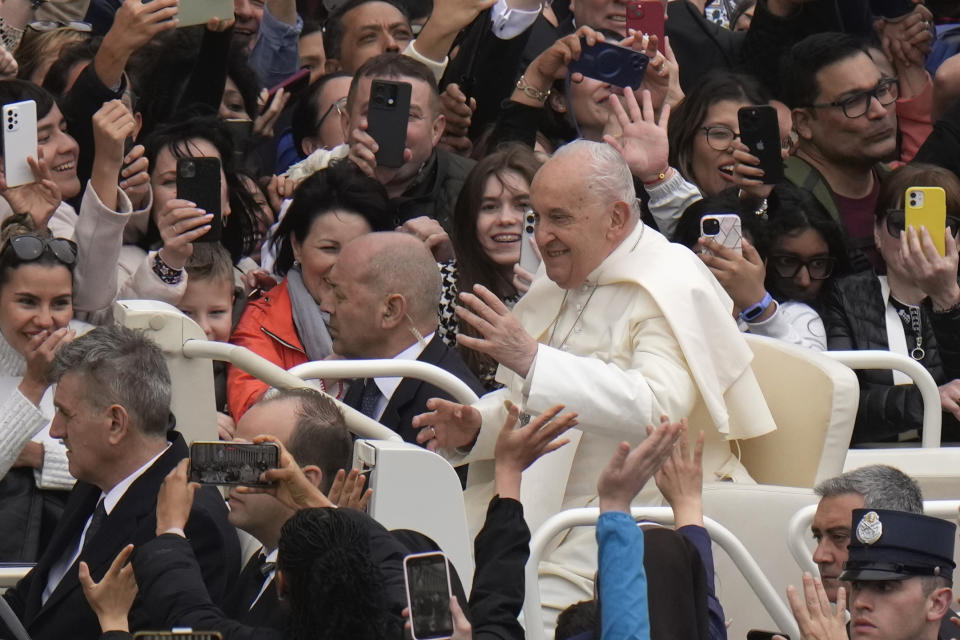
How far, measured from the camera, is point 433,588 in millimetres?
4012

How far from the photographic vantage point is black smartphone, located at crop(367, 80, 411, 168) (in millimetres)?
7656

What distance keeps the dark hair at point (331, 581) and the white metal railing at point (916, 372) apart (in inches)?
115

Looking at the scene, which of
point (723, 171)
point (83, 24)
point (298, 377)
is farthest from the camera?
point (83, 24)

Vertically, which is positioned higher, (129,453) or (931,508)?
(931,508)

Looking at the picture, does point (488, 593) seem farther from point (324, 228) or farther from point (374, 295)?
point (324, 228)

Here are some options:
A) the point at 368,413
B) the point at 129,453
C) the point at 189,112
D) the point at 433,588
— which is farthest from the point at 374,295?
the point at 433,588

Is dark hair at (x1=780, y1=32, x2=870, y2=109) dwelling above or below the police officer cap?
above

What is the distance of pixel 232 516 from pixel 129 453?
54cm

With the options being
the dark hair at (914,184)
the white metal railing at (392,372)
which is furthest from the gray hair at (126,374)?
the dark hair at (914,184)

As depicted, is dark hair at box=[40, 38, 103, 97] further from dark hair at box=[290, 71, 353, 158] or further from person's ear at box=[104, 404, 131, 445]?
person's ear at box=[104, 404, 131, 445]

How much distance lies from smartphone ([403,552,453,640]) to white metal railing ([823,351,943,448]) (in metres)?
2.84

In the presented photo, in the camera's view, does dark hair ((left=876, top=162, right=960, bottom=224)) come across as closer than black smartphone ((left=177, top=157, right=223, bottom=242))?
No

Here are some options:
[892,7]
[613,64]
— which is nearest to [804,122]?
[613,64]

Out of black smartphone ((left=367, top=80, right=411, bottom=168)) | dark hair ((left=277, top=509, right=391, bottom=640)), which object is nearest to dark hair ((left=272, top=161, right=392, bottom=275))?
black smartphone ((left=367, top=80, right=411, bottom=168))
